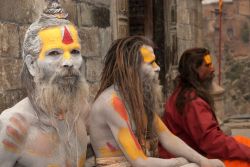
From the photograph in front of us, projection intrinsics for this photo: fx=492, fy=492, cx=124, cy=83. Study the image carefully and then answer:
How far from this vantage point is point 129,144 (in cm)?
253

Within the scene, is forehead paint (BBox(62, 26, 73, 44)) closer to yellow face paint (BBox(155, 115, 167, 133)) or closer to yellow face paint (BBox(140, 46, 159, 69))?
yellow face paint (BBox(140, 46, 159, 69))

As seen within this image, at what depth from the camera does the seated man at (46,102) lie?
2.05 meters

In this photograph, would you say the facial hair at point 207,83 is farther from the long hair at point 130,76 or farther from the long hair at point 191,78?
the long hair at point 130,76


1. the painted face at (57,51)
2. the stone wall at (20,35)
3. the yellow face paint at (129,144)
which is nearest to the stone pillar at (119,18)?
the stone wall at (20,35)

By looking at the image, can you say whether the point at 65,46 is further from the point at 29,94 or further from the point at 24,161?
the point at 24,161

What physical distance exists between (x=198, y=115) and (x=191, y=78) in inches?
13.2

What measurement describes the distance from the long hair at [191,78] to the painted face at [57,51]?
59.8 inches

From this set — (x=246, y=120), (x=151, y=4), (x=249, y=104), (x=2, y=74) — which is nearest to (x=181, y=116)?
(x=2, y=74)

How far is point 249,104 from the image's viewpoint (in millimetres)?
17500

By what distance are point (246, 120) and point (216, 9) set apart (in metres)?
9.60

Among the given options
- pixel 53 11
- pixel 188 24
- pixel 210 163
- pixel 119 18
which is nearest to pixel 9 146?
pixel 53 11

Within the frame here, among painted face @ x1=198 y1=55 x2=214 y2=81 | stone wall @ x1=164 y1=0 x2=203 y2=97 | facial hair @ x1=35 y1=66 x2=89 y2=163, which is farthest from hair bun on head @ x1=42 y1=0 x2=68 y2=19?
stone wall @ x1=164 y1=0 x2=203 y2=97

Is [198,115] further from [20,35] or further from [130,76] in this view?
[20,35]

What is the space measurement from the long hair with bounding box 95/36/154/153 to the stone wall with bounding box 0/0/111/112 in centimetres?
70
